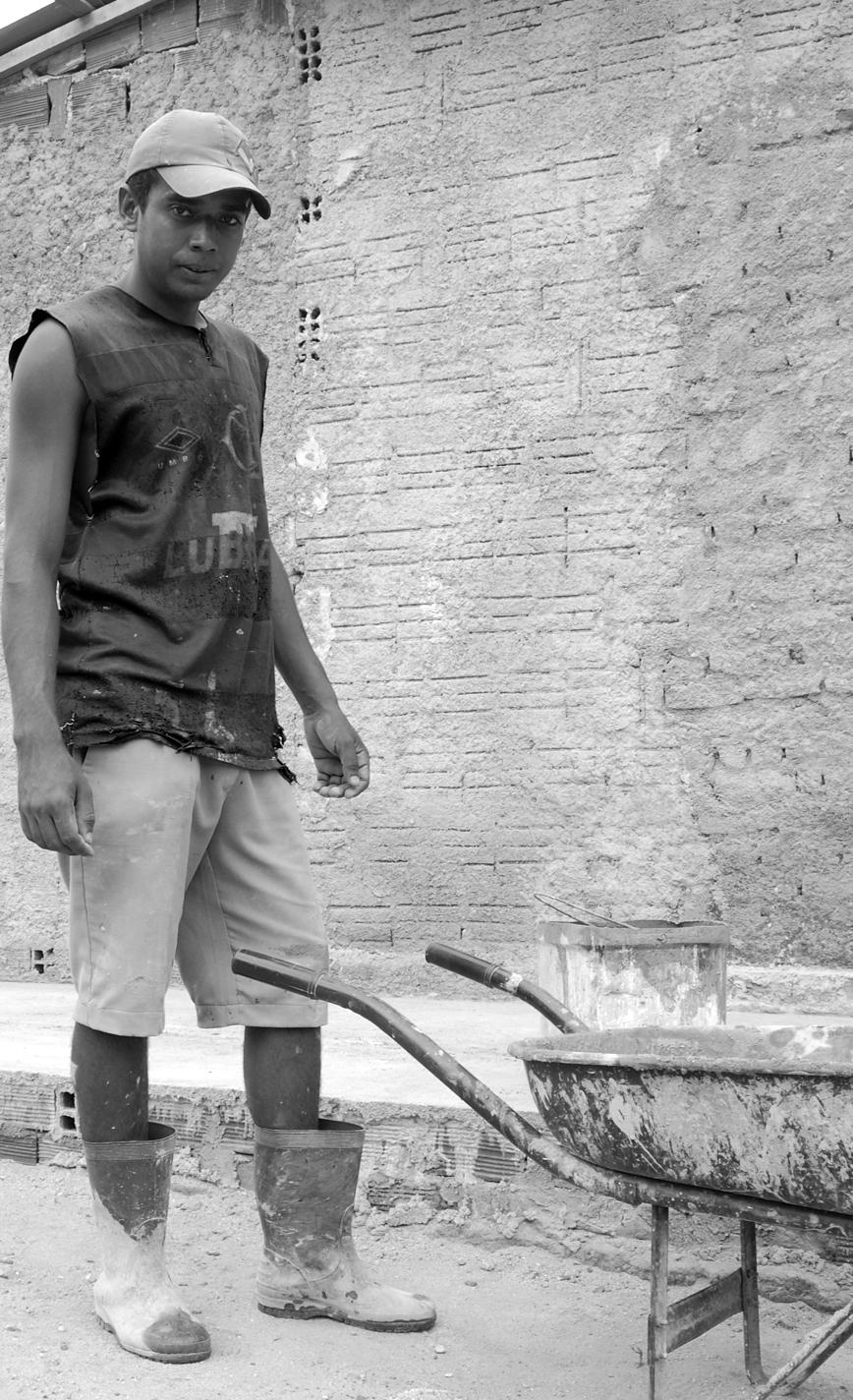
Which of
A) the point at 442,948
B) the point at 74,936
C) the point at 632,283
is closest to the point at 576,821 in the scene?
the point at 632,283

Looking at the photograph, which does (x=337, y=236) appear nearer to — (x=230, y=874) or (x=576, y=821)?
(x=576, y=821)

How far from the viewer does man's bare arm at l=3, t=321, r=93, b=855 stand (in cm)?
221

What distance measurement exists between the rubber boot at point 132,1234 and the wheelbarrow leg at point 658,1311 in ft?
2.40

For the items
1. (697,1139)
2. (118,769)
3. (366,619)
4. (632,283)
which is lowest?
(697,1139)

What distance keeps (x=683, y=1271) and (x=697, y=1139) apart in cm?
92

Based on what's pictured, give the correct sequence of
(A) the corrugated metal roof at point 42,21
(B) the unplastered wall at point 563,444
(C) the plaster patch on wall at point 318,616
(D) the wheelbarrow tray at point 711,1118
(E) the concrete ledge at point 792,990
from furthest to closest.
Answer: (A) the corrugated metal roof at point 42,21 → (C) the plaster patch on wall at point 318,616 → (B) the unplastered wall at point 563,444 → (E) the concrete ledge at point 792,990 → (D) the wheelbarrow tray at point 711,1118

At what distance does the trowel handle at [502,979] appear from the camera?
237cm

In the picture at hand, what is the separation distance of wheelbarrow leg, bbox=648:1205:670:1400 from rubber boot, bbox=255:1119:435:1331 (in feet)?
1.77

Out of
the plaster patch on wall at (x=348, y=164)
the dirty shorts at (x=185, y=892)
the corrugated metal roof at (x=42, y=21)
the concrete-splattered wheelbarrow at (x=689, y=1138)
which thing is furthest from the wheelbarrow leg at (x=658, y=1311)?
the corrugated metal roof at (x=42, y=21)

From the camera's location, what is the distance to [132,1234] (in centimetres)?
231

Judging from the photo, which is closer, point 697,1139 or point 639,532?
point 697,1139

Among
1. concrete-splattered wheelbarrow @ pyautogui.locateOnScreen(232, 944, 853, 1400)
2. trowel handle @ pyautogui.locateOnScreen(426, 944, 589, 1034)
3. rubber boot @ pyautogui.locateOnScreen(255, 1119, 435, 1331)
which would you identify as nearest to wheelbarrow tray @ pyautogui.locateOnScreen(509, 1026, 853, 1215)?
concrete-splattered wheelbarrow @ pyautogui.locateOnScreen(232, 944, 853, 1400)

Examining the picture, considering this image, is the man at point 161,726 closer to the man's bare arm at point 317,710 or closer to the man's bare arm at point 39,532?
the man's bare arm at point 39,532

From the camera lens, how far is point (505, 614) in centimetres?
471
